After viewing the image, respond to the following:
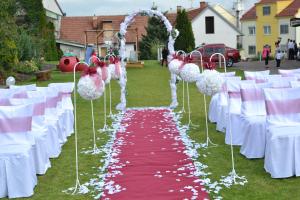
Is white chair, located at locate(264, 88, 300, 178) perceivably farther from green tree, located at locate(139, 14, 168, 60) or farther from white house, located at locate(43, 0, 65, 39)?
white house, located at locate(43, 0, 65, 39)

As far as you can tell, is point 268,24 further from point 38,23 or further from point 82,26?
point 38,23

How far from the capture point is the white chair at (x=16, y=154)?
673cm

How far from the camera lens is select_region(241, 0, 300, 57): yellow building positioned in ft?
186

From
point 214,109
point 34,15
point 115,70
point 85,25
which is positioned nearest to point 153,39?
point 34,15

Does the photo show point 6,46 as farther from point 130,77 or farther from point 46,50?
point 46,50

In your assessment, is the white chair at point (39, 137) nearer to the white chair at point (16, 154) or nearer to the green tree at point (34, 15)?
the white chair at point (16, 154)

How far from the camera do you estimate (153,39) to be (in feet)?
154

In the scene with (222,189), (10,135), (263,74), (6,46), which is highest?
(6,46)

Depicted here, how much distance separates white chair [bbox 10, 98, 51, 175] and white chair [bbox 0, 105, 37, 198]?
0.45m

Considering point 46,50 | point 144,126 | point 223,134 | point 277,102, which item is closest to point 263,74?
point 223,134

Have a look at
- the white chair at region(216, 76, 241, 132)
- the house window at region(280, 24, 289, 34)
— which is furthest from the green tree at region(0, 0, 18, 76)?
the house window at region(280, 24, 289, 34)

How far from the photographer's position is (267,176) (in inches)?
285

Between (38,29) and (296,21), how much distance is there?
77.0 feet

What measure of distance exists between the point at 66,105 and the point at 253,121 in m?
5.09
